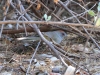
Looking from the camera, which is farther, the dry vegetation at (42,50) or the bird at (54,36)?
the bird at (54,36)

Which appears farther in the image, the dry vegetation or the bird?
the bird

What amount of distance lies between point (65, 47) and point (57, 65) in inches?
23.7

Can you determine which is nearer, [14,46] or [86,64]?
[86,64]

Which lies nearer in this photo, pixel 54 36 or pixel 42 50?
pixel 42 50

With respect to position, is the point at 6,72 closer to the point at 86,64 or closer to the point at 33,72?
the point at 33,72

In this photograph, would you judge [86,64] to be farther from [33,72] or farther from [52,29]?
[52,29]

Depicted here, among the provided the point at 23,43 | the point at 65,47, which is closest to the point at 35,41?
the point at 23,43

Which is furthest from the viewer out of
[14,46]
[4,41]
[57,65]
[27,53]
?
[4,41]

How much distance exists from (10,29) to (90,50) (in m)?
0.92

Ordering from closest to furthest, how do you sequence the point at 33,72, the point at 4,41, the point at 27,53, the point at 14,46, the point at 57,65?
the point at 33,72 → the point at 57,65 → the point at 27,53 → the point at 14,46 → the point at 4,41

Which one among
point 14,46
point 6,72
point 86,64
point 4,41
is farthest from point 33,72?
point 4,41

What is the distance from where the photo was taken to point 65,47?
329 cm

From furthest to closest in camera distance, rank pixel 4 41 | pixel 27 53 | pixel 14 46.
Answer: pixel 4 41 < pixel 14 46 < pixel 27 53

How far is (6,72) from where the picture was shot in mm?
2508
